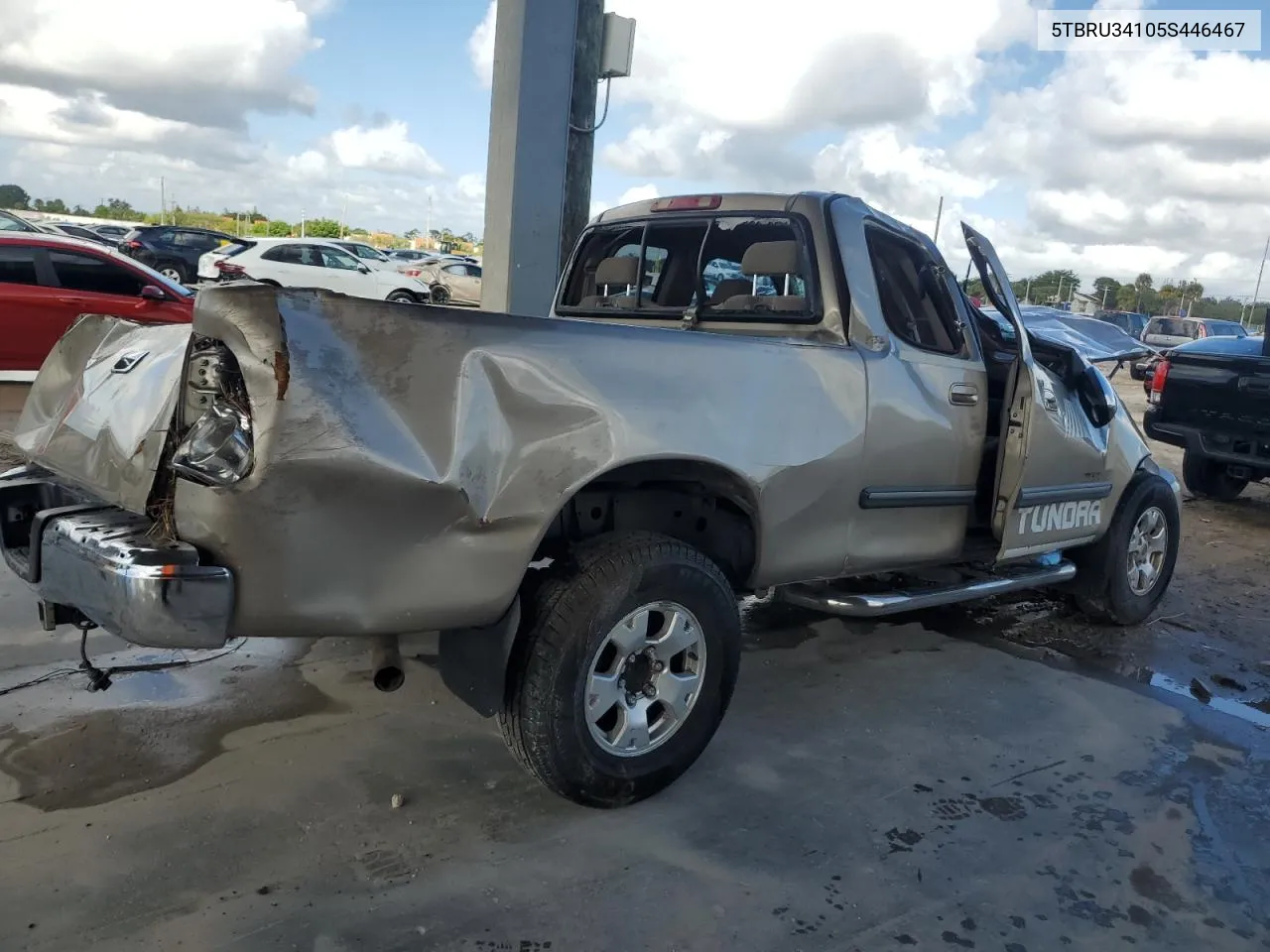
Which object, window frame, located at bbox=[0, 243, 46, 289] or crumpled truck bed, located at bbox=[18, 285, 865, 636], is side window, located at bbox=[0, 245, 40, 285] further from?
crumpled truck bed, located at bbox=[18, 285, 865, 636]

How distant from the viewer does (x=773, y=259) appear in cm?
363

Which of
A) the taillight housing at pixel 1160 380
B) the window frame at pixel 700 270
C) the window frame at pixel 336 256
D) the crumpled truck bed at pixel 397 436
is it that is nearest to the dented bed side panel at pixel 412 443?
the crumpled truck bed at pixel 397 436

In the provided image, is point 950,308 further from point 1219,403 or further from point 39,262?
point 39,262

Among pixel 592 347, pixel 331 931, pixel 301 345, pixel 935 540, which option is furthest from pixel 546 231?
pixel 331 931

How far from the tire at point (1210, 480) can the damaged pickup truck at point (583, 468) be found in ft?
17.8

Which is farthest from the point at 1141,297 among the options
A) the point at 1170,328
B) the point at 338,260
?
the point at 338,260

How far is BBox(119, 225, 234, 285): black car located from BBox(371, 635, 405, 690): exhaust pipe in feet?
78.4

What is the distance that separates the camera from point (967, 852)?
9.40 ft

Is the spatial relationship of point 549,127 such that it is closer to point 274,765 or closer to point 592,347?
point 592,347

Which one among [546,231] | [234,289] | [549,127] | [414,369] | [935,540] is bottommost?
[935,540]

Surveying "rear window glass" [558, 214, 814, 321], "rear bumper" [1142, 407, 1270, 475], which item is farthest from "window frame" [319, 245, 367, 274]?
"rear window glass" [558, 214, 814, 321]

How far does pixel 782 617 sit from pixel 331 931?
3.06 metres

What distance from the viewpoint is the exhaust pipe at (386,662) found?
279 cm

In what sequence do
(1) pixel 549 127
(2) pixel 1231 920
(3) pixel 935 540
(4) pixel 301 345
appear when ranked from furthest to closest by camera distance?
(1) pixel 549 127, (3) pixel 935 540, (2) pixel 1231 920, (4) pixel 301 345
